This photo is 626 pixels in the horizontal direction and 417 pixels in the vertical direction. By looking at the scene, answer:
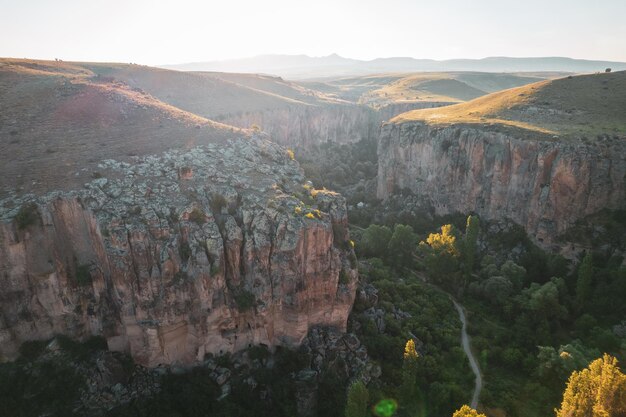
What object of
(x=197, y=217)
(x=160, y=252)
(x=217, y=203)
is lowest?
(x=160, y=252)

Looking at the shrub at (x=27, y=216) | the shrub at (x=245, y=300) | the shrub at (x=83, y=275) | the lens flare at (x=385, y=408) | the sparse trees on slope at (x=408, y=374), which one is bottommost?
the lens flare at (x=385, y=408)

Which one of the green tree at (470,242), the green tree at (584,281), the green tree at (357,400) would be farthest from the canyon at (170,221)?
the green tree at (470,242)

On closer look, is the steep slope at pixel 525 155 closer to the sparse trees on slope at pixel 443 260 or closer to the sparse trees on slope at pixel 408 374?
the sparse trees on slope at pixel 443 260

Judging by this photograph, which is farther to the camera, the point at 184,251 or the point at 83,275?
the point at 184,251

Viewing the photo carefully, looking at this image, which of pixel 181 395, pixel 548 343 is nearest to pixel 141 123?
pixel 181 395

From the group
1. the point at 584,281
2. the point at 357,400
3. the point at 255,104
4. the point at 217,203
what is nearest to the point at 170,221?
the point at 217,203

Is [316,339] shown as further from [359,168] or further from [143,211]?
[359,168]

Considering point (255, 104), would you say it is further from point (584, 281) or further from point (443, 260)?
point (584, 281)

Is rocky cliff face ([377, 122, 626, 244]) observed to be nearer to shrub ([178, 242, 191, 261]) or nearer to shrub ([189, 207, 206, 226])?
shrub ([189, 207, 206, 226])
